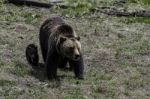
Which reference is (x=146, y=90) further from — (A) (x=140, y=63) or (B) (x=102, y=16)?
(B) (x=102, y=16)

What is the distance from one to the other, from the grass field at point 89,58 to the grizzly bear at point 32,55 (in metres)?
0.12

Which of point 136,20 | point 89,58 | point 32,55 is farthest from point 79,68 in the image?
point 136,20

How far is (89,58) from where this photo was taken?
11656 mm

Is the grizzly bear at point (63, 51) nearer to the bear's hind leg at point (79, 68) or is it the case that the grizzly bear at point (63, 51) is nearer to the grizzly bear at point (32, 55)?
the bear's hind leg at point (79, 68)

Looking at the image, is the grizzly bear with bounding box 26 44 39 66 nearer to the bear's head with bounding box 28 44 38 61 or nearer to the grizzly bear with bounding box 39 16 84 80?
the bear's head with bounding box 28 44 38 61

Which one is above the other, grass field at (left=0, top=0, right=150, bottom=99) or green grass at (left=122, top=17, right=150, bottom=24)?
green grass at (left=122, top=17, right=150, bottom=24)

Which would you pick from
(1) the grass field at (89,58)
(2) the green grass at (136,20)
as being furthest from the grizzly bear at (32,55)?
(2) the green grass at (136,20)

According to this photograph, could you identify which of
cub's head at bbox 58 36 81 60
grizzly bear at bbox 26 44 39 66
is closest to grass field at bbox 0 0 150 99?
grizzly bear at bbox 26 44 39 66

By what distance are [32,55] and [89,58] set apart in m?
1.32

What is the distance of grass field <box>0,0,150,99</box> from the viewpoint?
9461mm

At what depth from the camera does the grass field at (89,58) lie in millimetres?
A: 9461

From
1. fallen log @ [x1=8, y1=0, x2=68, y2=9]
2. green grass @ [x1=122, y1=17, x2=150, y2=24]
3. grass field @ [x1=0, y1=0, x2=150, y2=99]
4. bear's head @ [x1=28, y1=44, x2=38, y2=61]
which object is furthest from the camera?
fallen log @ [x1=8, y1=0, x2=68, y2=9]

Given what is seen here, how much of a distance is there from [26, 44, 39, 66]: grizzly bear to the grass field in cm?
12

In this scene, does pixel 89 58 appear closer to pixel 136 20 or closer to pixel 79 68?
pixel 79 68
